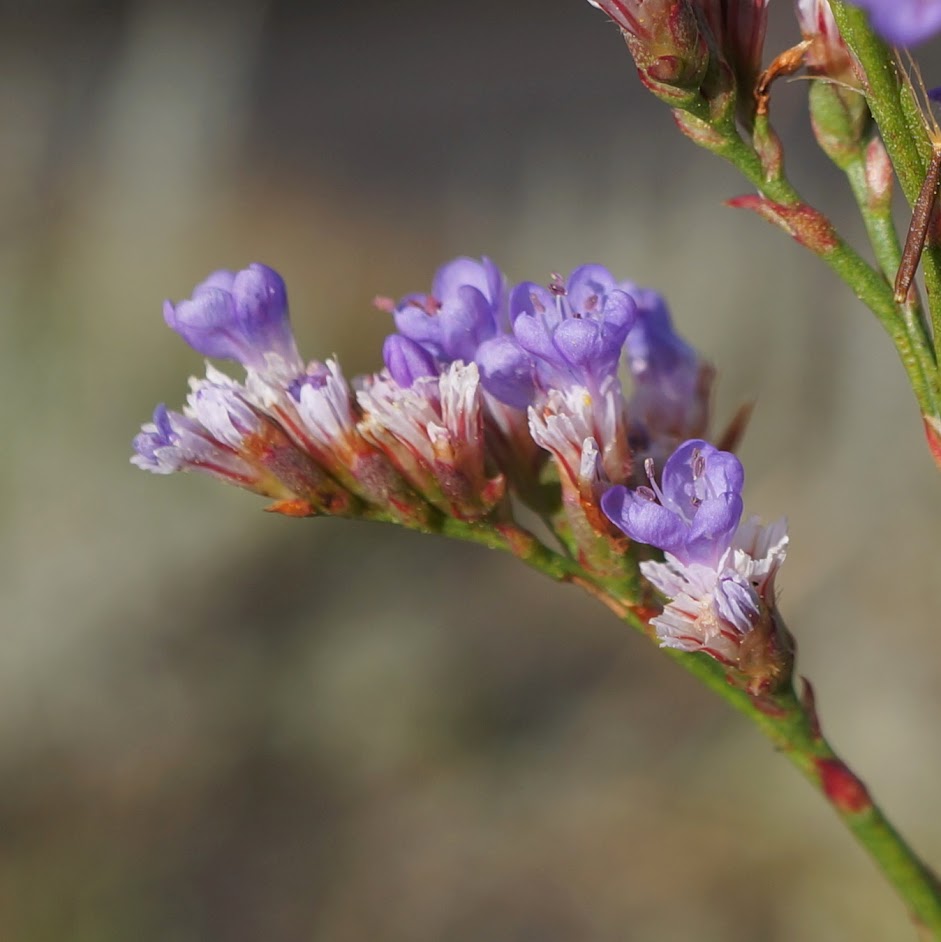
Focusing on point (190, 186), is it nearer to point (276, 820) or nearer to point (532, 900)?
point (276, 820)

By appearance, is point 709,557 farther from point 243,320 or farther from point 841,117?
point 243,320

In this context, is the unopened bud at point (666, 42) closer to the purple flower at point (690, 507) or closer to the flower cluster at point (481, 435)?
the flower cluster at point (481, 435)

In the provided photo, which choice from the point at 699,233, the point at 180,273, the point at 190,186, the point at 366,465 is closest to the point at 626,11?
the point at 366,465

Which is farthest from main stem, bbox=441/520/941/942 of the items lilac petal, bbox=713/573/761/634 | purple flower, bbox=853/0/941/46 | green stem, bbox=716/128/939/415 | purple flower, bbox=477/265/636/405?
purple flower, bbox=853/0/941/46

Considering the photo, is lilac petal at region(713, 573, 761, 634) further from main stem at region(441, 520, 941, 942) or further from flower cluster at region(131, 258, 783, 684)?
main stem at region(441, 520, 941, 942)

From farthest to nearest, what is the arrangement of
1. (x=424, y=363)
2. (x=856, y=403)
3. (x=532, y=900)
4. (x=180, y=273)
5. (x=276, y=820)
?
(x=180, y=273) → (x=856, y=403) → (x=276, y=820) → (x=532, y=900) → (x=424, y=363)

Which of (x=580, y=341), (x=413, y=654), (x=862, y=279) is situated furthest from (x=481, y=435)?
(x=413, y=654)

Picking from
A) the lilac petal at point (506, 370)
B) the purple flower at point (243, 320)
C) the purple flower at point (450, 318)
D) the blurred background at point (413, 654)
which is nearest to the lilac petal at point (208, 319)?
the purple flower at point (243, 320)
